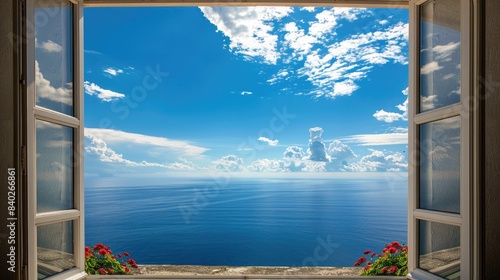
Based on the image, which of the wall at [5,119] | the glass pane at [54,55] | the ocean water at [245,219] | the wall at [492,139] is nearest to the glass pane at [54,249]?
the wall at [5,119]

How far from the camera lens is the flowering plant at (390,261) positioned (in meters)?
2.82

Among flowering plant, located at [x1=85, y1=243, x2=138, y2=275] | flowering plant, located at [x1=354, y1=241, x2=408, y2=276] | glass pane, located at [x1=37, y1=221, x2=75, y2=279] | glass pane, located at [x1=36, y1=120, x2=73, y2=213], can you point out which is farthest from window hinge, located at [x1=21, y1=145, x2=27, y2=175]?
flowering plant, located at [x1=354, y1=241, x2=408, y2=276]

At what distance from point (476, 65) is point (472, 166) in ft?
1.25

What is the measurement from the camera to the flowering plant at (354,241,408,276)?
2818 millimetres

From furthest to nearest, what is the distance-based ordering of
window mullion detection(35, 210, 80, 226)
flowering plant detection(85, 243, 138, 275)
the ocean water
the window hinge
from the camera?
the ocean water
flowering plant detection(85, 243, 138, 275)
window mullion detection(35, 210, 80, 226)
the window hinge

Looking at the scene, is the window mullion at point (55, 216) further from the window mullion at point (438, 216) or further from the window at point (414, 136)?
the window mullion at point (438, 216)

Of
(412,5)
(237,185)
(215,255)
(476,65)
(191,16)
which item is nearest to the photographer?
(476,65)

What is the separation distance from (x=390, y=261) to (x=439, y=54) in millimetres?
1826

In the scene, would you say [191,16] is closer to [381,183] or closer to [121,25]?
[121,25]

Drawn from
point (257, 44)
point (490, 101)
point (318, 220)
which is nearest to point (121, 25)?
point (257, 44)

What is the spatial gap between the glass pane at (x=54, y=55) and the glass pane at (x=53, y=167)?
108 millimetres

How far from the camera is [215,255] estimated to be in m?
9.78

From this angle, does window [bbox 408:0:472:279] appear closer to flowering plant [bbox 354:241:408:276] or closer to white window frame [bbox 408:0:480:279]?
white window frame [bbox 408:0:480:279]

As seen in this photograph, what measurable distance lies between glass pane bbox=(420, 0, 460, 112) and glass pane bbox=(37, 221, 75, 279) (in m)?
1.76
